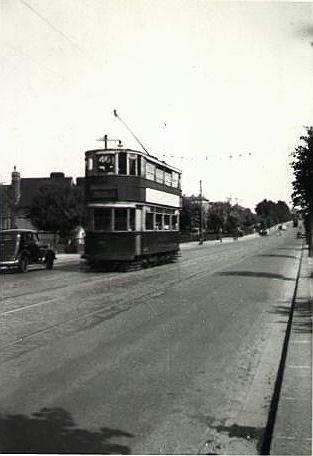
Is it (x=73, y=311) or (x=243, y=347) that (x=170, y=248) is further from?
(x=243, y=347)

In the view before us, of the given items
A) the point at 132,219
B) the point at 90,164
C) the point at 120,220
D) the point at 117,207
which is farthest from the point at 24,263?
the point at 132,219

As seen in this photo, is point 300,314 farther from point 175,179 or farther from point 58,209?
point 58,209

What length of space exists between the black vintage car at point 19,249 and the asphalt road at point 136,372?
9452 mm

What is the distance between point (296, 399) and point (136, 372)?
6.22ft

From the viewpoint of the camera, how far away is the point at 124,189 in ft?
71.2

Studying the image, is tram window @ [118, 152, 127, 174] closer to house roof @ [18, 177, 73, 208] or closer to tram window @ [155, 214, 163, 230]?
tram window @ [155, 214, 163, 230]

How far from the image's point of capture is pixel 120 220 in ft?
71.5

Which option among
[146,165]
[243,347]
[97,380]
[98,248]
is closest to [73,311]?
[243,347]

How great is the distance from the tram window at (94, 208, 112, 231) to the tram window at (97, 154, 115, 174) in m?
1.53

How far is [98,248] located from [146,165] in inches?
155

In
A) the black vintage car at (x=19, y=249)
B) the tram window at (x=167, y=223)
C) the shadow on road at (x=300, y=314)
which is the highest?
the tram window at (x=167, y=223)

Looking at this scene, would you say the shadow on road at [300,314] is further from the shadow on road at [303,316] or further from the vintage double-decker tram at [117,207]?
the vintage double-decker tram at [117,207]

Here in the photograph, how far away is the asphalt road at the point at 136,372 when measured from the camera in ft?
15.0

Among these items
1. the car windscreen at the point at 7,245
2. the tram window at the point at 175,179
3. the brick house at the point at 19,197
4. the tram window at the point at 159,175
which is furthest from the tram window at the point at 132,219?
the brick house at the point at 19,197
